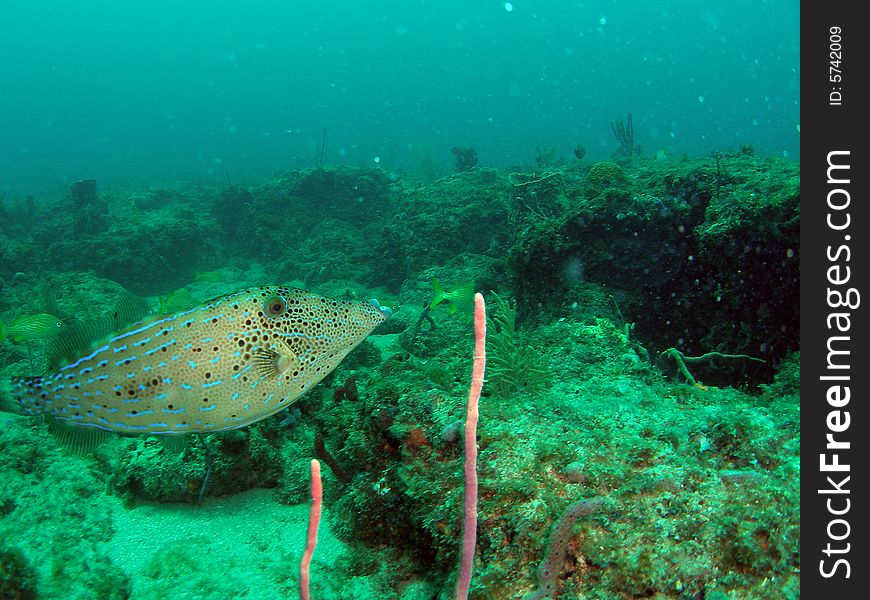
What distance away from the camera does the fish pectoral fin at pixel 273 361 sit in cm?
204

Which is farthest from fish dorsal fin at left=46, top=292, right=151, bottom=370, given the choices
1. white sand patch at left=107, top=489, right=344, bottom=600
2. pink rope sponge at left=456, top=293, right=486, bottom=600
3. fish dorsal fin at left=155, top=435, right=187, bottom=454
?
pink rope sponge at left=456, top=293, right=486, bottom=600

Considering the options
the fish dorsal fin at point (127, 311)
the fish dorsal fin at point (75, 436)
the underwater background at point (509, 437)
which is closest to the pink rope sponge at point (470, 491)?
the underwater background at point (509, 437)

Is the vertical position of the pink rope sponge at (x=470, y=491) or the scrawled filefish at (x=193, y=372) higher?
the scrawled filefish at (x=193, y=372)

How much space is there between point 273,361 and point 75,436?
1090mm

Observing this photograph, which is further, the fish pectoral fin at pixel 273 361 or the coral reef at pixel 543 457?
the fish pectoral fin at pixel 273 361

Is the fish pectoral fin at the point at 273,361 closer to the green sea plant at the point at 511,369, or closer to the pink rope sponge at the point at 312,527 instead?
the pink rope sponge at the point at 312,527

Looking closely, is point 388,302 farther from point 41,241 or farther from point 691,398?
point 41,241

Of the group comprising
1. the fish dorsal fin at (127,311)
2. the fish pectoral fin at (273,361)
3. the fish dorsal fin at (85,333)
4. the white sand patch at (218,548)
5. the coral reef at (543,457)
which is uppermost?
the fish dorsal fin at (127,311)

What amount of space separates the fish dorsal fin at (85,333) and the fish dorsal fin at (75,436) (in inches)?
12.6

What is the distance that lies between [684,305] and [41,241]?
1811 centimetres

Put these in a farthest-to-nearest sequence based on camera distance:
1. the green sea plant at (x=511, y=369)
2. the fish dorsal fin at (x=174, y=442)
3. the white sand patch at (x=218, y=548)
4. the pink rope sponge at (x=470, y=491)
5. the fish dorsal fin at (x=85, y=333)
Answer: the green sea plant at (x=511, y=369) → the white sand patch at (x=218, y=548) → the fish dorsal fin at (x=174, y=442) → the fish dorsal fin at (x=85, y=333) → the pink rope sponge at (x=470, y=491)

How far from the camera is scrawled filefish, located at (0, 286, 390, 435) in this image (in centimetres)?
198

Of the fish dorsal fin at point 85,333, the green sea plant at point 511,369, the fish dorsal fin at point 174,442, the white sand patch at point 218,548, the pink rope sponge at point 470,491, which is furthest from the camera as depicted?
the green sea plant at point 511,369

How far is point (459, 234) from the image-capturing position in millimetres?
10219
